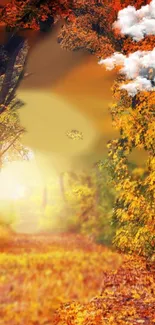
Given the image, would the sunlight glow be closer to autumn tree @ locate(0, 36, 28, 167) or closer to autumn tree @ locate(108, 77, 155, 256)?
autumn tree @ locate(0, 36, 28, 167)

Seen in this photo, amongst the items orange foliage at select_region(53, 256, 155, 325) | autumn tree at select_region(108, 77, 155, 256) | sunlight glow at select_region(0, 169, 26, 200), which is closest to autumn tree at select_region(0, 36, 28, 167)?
sunlight glow at select_region(0, 169, 26, 200)

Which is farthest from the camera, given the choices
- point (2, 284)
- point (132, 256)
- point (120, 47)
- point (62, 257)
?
point (120, 47)

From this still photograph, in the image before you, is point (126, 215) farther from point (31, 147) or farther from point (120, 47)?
point (120, 47)

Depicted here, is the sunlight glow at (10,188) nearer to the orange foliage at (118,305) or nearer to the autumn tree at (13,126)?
the autumn tree at (13,126)

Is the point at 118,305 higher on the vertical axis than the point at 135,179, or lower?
lower

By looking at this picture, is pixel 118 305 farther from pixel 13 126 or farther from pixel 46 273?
pixel 13 126

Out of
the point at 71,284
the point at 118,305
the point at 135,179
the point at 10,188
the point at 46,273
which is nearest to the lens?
the point at 118,305

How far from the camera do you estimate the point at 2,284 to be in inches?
404

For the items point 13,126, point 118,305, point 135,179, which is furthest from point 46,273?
point 13,126

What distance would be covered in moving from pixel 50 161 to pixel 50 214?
203 centimetres

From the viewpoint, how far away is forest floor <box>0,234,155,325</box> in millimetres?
9570

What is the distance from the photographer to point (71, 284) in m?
11.0

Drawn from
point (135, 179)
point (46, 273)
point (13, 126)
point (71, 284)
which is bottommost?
point (71, 284)

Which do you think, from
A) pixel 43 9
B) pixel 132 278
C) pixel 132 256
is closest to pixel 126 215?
pixel 132 256
